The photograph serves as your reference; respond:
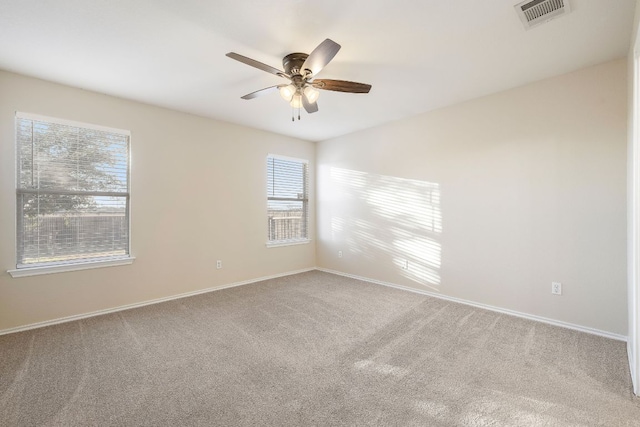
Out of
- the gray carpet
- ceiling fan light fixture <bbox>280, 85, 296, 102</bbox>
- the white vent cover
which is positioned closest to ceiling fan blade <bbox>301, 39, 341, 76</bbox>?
ceiling fan light fixture <bbox>280, 85, 296, 102</bbox>

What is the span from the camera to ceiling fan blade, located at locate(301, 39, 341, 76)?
1846 mm

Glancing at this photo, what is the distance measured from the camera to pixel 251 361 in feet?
7.36

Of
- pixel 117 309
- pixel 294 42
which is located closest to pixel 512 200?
pixel 294 42

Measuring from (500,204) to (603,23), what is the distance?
1.78 meters

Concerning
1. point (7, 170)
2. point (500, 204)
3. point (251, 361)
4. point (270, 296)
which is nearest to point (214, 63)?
point (7, 170)

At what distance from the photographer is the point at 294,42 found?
7.47 feet

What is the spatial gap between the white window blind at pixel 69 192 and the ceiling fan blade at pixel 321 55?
262cm

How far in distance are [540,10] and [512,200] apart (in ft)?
6.26

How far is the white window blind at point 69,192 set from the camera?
285 centimetres

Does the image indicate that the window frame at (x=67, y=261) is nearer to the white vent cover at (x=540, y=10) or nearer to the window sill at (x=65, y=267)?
the window sill at (x=65, y=267)

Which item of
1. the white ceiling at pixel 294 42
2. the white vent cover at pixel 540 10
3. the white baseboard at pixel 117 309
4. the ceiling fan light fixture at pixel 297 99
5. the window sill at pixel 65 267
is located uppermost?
the white ceiling at pixel 294 42

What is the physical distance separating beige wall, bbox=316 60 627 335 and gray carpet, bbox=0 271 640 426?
52 centimetres

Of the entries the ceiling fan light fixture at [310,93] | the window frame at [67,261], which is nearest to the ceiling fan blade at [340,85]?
the ceiling fan light fixture at [310,93]

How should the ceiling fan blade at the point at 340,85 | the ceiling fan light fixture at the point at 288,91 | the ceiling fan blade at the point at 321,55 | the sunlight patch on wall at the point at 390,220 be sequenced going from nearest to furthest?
1. the ceiling fan blade at the point at 321,55
2. the ceiling fan blade at the point at 340,85
3. the ceiling fan light fixture at the point at 288,91
4. the sunlight patch on wall at the point at 390,220
